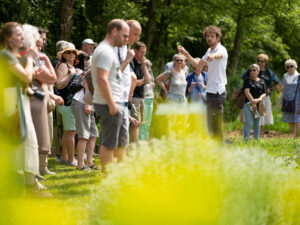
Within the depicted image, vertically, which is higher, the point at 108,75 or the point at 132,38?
the point at 132,38

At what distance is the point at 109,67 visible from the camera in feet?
19.4

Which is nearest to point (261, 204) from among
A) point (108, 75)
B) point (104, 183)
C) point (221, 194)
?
point (221, 194)

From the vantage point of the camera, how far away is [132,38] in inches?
272

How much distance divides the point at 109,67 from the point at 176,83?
16.7ft

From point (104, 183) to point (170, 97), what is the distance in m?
7.03

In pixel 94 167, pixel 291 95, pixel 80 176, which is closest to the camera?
pixel 80 176

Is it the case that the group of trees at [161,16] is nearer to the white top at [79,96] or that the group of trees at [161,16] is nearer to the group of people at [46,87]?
the white top at [79,96]

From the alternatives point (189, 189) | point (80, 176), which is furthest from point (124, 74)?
point (189, 189)

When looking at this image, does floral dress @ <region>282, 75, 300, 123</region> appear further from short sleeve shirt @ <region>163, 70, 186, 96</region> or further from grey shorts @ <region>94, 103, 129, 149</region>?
grey shorts @ <region>94, 103, 129, 149</region>

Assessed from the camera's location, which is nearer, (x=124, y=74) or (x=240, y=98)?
(x=124, y=74)

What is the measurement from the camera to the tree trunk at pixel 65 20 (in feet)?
44.4

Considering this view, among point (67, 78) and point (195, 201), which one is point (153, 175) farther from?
point (67, 78)

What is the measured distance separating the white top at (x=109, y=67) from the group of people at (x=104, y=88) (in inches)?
0.4

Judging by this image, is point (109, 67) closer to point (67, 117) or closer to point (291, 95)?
point (67, 117)
